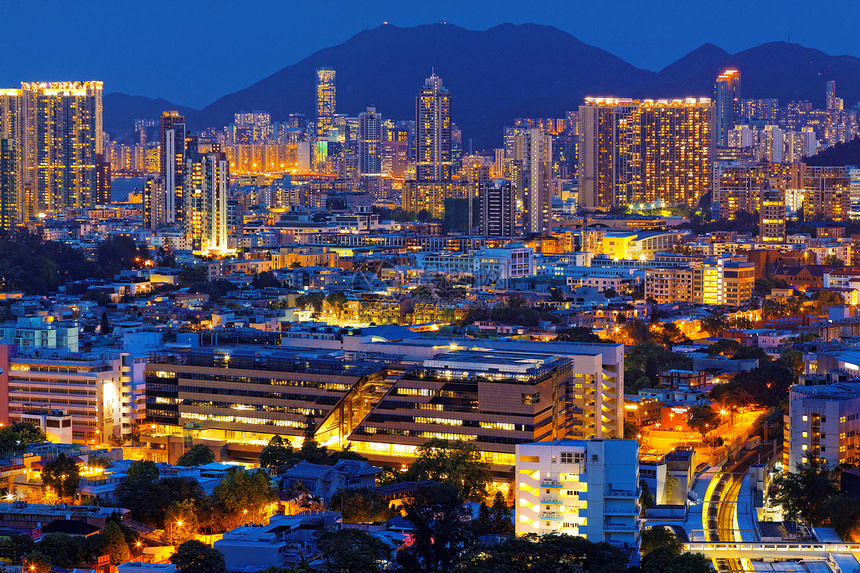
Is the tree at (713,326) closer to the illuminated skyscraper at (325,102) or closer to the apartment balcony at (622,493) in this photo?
the apartment balcony at (622,493)

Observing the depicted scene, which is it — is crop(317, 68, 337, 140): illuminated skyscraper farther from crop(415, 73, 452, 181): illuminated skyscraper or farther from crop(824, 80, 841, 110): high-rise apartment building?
crop(824, 80, 841, 110): high-rise apartment building

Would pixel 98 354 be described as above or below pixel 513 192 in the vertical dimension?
below

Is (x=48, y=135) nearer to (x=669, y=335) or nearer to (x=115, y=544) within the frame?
(x=669, y=335)

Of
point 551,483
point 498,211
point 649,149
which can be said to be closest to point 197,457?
point 551,483

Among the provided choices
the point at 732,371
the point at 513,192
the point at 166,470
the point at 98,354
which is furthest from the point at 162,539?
the point at 513,192

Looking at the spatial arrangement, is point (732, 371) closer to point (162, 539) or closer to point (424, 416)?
point (424, 416)

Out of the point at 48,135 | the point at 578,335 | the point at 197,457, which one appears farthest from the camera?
the point at 48,135

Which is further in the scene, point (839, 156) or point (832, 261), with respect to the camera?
point (839, 156)

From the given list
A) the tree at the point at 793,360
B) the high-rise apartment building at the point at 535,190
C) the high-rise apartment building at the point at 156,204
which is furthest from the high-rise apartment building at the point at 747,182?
the tree at the point at 793,360
